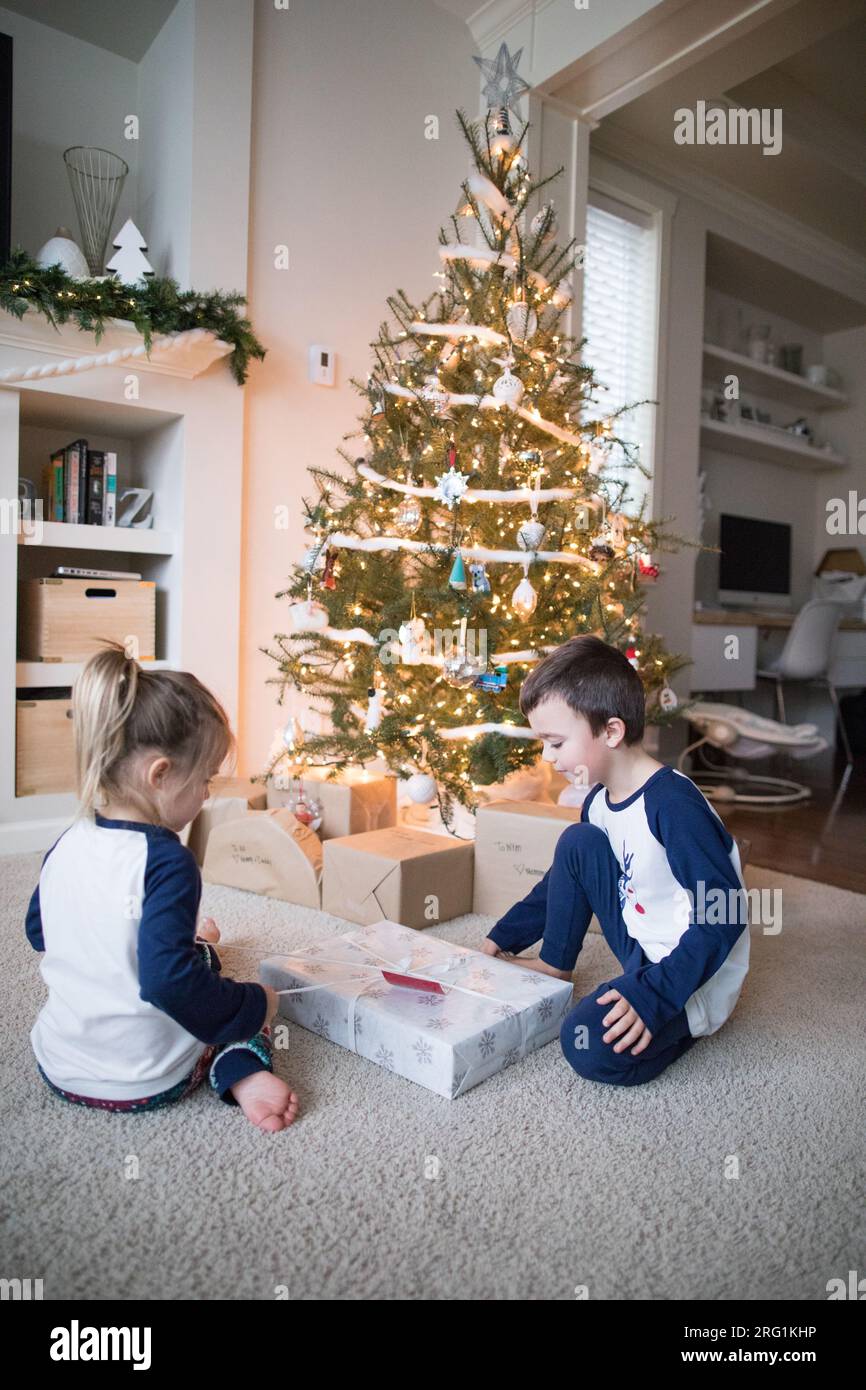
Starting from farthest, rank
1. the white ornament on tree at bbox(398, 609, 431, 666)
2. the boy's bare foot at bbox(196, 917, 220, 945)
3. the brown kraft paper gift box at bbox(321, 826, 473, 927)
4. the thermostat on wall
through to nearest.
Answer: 1. the thermostat on wall
2. the white ornament on tree at bbox(398, 609, 431, 666)
3. the brown kraft paper gift box at bbox(321, 826, 473, 927)
4. the boy's bare foot at bbox(196, 917, 220, 945)

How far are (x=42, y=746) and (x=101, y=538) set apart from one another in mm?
653

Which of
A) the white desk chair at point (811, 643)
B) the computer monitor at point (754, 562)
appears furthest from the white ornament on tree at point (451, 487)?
the computer monitor at point (754, 562)

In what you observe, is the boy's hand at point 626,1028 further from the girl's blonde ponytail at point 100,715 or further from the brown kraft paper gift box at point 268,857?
the brown kraft paper gift box at point 268,857

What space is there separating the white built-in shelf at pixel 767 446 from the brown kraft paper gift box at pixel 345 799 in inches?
127

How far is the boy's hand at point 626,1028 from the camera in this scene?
3.78 feet

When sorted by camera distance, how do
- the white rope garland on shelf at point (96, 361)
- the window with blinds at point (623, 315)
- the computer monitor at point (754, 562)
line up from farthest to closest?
the computer monitor at point (754, 562)
the window with blinds at point (623, 315)
the white rope garland on shelf at point (96, 361)

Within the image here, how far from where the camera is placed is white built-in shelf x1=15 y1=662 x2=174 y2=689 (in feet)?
8.05

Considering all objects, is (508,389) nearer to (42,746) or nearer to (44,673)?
(44,673)

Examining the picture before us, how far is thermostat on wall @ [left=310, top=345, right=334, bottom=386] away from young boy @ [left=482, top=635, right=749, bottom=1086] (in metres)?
2.08

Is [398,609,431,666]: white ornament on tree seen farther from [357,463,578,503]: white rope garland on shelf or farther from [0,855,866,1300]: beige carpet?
[0,855,866,1300]: beige carpet

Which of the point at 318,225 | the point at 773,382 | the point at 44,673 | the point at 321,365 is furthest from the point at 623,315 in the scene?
the point at 44,673

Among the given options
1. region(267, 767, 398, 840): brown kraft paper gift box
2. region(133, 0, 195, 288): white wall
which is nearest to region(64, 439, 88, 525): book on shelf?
region(133, 0, 195, 288): white wall

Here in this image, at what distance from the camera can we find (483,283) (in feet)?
7.62

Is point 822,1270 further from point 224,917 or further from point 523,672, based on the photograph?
point 523,672
